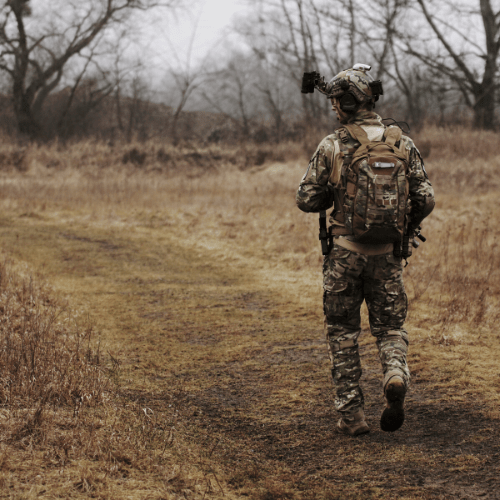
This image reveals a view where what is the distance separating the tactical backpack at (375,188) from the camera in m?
2.88

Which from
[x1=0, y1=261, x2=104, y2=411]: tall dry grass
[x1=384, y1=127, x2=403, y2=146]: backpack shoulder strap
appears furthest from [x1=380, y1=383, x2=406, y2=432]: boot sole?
[x1=0, y1=261, x2=104, y2=411]: tall dry grass

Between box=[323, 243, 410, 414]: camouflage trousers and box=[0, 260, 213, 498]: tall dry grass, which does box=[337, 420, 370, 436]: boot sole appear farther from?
box=[0, 260, 213, 498]: tall dry grass

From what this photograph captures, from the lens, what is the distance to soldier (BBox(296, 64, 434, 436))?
3047 millimetres

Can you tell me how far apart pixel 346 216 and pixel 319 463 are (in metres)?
1.33

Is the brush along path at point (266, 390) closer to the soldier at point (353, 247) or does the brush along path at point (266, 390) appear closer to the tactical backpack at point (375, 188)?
the soldier at point (353, 247)

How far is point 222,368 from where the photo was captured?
14.2ft

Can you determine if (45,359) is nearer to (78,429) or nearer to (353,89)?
(78,429)

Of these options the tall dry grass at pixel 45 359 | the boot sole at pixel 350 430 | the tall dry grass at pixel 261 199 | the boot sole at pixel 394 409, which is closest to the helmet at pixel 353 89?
the boot sole at pixel 394 409

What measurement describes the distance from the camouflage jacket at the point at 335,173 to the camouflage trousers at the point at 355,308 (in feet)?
1.03

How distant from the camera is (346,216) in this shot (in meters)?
3.02

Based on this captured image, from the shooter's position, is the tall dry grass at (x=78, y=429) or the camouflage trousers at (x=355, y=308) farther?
the camouflage trousers at (x=355, y=308)

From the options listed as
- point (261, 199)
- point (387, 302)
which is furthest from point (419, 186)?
point (261, 199)

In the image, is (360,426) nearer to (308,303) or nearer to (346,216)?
(346,216)

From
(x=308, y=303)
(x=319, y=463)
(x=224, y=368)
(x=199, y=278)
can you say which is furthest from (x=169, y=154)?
(x=319, y=463)
